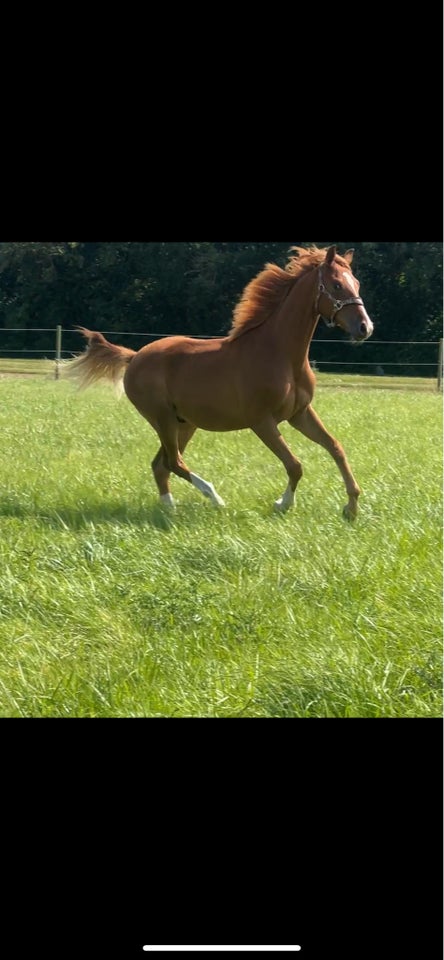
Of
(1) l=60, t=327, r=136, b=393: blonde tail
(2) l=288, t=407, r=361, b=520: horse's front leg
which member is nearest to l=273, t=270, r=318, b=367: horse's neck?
(2) l=288, t=407, r=361, b=520: horse's front leg

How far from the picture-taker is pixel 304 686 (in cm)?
320

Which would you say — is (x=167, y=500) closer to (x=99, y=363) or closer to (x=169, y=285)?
(x=99, y=363)

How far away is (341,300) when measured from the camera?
6.17 m

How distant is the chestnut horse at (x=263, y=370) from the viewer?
625 centimetres

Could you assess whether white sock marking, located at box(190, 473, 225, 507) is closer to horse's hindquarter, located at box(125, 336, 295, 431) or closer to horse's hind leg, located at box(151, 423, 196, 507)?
horse's hind leg, located at box(151, 423, 196, 507)

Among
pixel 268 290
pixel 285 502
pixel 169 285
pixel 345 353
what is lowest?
pixel 285 502

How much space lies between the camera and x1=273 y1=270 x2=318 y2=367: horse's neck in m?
6.44

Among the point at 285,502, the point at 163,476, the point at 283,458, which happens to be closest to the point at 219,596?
the point at 285,502

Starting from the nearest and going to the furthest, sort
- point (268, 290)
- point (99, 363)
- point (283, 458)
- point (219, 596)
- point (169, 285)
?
point (219, 596), point (283, 458), point (268, 290), point (99, 363), point (169, 285)

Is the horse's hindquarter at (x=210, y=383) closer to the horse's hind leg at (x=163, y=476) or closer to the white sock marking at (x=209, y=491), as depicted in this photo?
the horse's hind leg at (x=163, y=476)

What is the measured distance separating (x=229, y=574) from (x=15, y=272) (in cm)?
2898

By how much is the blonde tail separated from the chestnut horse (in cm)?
46

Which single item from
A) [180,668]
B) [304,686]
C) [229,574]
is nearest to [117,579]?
[229,574]

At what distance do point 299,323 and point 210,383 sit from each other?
2.52 ft
